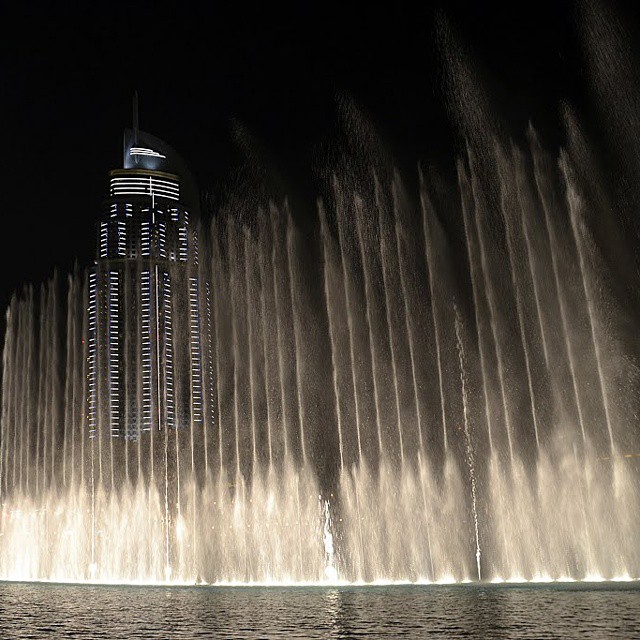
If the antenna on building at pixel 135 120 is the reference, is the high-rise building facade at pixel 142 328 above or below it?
below

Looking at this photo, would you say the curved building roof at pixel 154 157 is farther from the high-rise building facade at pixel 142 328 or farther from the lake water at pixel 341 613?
the lake water at pixel 341 613

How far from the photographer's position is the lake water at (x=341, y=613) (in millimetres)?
10805

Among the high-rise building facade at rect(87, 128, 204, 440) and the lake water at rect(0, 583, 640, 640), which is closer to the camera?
the lake water at rect(0, 583, 640, 640)

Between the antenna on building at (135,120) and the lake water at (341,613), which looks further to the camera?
the antenna on building at (135,120)

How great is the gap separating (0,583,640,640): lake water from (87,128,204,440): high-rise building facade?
71.6 ft

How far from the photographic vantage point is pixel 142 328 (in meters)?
66.4

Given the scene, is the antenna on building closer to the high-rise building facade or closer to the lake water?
the high-rise building facade

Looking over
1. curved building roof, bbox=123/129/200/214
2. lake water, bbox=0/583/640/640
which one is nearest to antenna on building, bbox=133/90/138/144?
curved building roof, bbox=123/129/200/214

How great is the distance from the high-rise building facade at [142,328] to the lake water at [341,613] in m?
21.8

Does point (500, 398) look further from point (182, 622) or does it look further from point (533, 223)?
point (182, 622)

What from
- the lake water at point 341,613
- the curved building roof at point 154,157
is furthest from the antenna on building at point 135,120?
the lake water at point 341,613

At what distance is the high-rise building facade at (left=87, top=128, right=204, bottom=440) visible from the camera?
4588cm

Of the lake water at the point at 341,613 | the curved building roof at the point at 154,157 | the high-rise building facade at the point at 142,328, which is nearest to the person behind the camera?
the lake water at the point at 341,613

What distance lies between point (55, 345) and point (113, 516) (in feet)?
31.8
